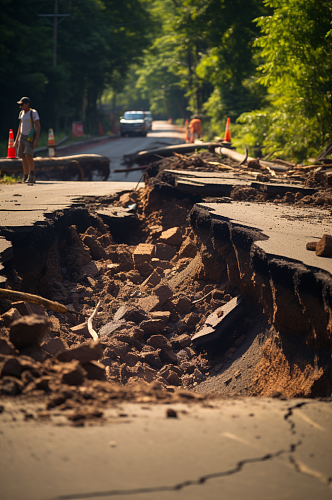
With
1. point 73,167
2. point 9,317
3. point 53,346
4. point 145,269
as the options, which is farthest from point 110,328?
point 73,167

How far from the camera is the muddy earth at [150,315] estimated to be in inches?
95.9

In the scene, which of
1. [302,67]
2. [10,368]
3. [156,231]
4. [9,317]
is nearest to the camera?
[10,368]

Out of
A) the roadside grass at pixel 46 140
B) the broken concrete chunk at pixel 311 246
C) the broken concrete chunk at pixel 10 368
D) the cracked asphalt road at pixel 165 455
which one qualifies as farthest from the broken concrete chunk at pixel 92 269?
the roadside grass at pixel 46 140

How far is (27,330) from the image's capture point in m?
2.49

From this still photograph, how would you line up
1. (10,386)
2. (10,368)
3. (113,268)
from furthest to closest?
(113,268)
(10,368)
(10,386)

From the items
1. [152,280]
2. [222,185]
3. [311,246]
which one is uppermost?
[222,185]

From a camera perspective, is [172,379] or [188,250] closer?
[172,379]

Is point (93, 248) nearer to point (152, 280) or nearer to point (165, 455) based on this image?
point (152, 280)

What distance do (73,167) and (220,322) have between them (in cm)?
898

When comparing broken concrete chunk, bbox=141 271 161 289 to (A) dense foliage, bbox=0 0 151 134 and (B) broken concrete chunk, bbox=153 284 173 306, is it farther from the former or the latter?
(A) dense foliage, bbox=0 0 151 134

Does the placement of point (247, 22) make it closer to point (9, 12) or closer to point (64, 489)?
point (9, 12)

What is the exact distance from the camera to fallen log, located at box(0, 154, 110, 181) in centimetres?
1161

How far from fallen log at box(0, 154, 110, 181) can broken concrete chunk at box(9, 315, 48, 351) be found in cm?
926

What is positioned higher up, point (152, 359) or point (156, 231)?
point (156, 231)
